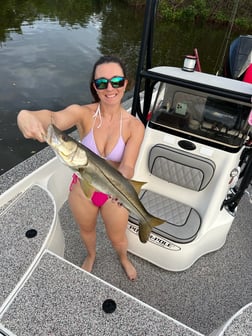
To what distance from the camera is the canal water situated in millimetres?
7727

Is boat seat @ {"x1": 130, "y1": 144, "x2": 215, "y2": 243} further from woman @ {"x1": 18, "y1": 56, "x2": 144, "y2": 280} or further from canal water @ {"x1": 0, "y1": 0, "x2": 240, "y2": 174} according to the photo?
canal water @ {"x1": 0, "y1": 0, "x2": 240, "y2": 174}

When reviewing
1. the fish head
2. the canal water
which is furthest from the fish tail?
the canal water

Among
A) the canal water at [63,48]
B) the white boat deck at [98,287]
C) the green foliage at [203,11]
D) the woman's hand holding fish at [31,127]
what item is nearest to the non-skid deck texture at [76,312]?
the white boat deck at [98,287]

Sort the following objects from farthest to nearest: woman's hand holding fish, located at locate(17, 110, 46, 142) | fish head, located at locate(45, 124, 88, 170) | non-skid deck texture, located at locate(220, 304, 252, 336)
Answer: non-skid deck texture, located at locate(220, 304, 252, 336) < woman's hand holding fish, located at locate(17, 110, 46, 142) < fish head, located at locate(45, 124, 88, 170)

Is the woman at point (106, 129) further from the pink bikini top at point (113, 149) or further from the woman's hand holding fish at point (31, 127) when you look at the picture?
the woman's hand holding fish at point (31, 127)

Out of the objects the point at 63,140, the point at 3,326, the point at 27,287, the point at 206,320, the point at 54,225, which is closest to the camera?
the point at 63,140

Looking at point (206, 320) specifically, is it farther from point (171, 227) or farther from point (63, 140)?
point (63, 140)

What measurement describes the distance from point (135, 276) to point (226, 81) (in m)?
2.09

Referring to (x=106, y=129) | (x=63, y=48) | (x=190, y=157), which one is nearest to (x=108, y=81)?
(x=106, y=129)

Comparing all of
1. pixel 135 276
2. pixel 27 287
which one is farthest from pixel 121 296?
pixel 135 276

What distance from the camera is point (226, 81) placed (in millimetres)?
2725

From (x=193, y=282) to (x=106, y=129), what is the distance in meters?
1.77

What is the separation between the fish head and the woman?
0.44 metres

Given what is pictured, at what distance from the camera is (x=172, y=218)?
8.73ft
